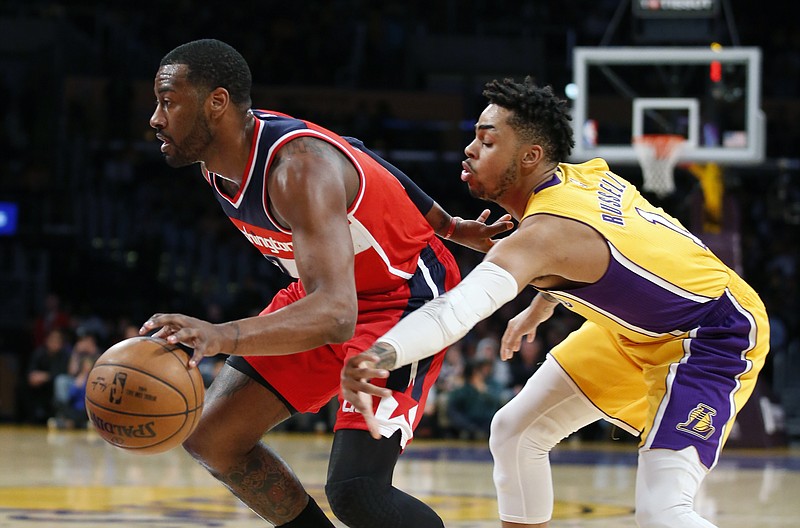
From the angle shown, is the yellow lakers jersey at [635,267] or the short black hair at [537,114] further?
the short black hair at [537,114]

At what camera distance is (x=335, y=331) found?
3.48 metres

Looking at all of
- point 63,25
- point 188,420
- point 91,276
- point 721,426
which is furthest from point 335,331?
point 63,25

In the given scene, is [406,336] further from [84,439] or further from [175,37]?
[175,37]

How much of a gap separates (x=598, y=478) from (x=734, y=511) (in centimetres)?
202

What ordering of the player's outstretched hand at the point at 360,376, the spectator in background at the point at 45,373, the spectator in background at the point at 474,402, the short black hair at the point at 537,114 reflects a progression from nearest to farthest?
1. the player's outstretched hand at the point at 360,376
2. the short black hair at the point at 537,114
3. the spectator in background at the point at 474,402
4. the spectator in background at the point at 45,373

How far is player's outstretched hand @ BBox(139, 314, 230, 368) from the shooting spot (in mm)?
3332

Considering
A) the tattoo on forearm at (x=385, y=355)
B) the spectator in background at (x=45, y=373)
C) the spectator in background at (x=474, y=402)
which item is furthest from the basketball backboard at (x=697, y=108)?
the tattoo on forearm at (x=385, y=355)

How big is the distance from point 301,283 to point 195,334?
0.67m

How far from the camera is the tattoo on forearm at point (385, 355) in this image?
3.37 metres

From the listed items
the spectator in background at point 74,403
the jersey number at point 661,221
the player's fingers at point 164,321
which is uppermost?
the jersey number at point 661,221

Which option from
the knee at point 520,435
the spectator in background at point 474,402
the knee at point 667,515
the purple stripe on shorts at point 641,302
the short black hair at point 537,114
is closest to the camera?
the knee at point 667,515

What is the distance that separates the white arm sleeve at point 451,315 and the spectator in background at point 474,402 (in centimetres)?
921

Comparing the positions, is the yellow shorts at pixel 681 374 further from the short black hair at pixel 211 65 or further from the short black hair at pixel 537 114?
the short black hair at pixel 211 65

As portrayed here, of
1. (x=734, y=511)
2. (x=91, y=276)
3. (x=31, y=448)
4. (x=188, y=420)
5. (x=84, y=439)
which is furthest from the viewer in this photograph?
(x=91, y=276)
